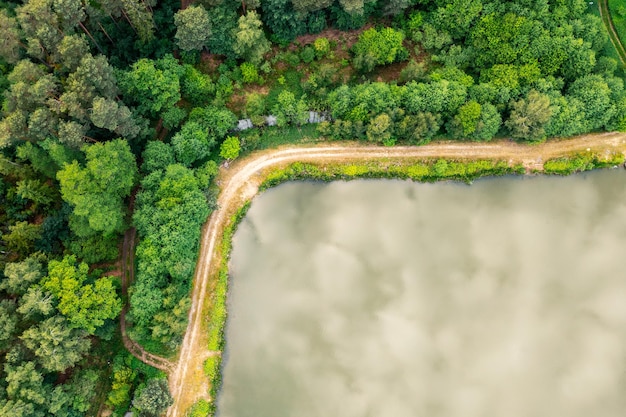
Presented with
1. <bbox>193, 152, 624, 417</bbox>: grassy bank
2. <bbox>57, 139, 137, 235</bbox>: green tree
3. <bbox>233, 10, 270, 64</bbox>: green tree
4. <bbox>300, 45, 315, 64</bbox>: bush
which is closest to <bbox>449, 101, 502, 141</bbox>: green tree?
A: <bbox>193, 152, 624, 417</bbox>: grassy bank

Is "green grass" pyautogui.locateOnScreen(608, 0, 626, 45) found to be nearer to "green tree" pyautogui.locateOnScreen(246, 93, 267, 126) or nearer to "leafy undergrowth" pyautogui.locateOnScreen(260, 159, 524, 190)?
"leafy undergrowth" pyautogui.locateOnScreen(260, 159, 524, 190)

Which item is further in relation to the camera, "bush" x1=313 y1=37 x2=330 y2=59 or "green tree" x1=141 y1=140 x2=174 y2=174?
"bush" x1=313 y1=37 x2=330 y2=59

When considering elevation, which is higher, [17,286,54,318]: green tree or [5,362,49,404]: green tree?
[17,286,54,318]: green tree

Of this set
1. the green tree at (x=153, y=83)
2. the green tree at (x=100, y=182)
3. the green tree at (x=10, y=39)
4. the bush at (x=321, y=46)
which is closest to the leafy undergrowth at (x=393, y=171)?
the bush at (x=321, y=46)

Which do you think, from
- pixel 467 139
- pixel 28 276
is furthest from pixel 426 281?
pixel 28 276

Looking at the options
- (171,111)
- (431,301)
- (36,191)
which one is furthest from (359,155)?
(36,191)

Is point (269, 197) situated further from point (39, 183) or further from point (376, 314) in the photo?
point (39, 183)
